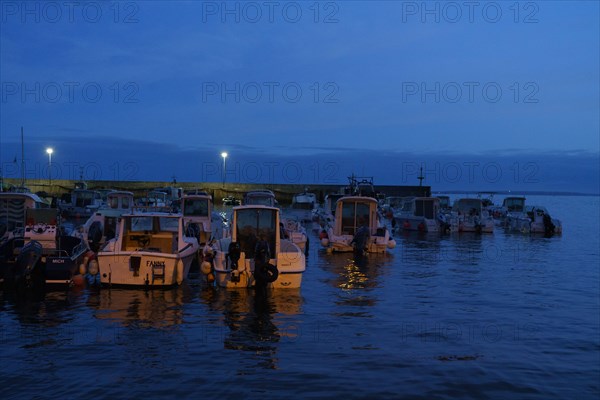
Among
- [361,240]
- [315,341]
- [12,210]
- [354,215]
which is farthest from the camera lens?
[354,215]

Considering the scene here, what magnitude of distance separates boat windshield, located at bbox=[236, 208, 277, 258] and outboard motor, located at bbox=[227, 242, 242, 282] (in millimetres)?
690

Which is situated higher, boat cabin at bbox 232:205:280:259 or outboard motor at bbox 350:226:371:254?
boat cabin at bbox 232:205:280:259

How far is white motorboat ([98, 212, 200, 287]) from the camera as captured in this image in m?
17.8

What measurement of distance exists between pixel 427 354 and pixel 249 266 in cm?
699

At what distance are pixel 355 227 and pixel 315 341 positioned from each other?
57.6ft

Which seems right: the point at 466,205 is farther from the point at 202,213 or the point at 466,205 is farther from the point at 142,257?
the point at 142,257

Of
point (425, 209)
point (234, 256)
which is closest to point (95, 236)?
point (234, 256)

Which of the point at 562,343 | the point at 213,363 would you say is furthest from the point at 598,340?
the point at 213,363

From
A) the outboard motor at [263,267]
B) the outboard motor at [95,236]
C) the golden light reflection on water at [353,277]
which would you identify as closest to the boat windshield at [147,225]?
the outboard motor at [95,236]

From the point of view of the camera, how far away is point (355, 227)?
30156mm

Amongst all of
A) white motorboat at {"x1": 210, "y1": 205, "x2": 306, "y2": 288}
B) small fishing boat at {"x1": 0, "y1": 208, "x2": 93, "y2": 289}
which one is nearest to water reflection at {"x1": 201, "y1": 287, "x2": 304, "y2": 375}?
white motorboat at {"x1": 210, "y1": 205, "x2": 306, "y2": 288}

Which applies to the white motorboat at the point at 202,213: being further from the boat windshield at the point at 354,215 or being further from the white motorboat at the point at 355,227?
the boat windshield at the point at 354,215

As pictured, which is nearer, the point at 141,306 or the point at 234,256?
the point at 141,306

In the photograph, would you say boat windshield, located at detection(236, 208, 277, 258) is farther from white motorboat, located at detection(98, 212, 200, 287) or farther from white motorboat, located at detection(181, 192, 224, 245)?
white motorboat, located at detection(181, 192, 224, 245)
